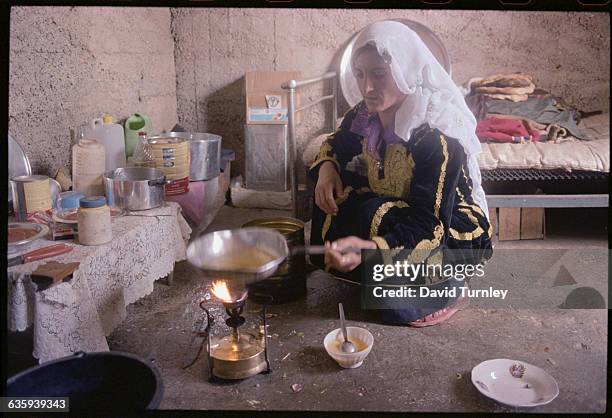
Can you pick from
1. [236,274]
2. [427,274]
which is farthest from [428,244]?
[236,274]

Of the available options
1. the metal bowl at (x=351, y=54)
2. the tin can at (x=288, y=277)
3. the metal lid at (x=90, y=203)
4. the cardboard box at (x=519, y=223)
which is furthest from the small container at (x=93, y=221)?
the cardboard box at (x=519, y=223)

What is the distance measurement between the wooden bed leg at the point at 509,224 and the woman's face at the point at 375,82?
0.62 m

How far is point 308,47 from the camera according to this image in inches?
56.6

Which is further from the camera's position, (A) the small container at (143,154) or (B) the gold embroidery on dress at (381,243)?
(A) the small container at (143,154)

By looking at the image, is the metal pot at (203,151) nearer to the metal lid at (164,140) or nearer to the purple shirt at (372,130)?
the metal lid at (164,140)

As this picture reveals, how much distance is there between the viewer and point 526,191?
1956mm

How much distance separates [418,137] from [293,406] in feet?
2.33

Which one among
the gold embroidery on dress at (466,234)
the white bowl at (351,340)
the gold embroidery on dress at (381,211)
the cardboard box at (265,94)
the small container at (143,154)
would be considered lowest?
the white bowl at (351,340)

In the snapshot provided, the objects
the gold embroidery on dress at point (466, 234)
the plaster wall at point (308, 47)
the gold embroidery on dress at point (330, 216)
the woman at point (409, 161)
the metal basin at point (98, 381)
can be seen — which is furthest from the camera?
the gold embroidery on dress at point (330, 216)

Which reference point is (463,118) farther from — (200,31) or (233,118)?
(200,31)

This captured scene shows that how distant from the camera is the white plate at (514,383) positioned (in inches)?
45.1

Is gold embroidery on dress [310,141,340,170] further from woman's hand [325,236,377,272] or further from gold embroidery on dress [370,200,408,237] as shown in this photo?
woman's hand [325,236,377,272]

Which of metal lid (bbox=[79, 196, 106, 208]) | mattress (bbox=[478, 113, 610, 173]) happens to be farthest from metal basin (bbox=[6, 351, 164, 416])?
mattress (bbox=[478, 113, 610, 173])

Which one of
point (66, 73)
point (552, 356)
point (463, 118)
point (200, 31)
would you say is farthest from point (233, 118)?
point (552, 356)
